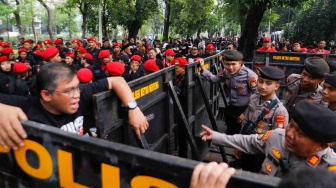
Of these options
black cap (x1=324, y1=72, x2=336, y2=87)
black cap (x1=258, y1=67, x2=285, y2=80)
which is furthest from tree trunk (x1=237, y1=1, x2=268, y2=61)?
black cap (x1=324, y1=72, x2=336, y2=87)

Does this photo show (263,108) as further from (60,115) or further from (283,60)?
(283,60)

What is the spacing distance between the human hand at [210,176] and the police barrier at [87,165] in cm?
2

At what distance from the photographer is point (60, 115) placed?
7.03 feet

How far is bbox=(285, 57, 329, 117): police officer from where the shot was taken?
3.30 metres

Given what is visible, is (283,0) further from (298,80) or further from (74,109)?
(74,109)

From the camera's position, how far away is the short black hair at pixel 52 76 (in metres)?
2.01

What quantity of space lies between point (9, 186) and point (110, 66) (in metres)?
2.84

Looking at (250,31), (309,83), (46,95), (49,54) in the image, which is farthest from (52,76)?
(250,31)

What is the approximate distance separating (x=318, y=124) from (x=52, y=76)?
1816mm

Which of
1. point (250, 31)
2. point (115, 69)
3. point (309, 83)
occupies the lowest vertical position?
point (309, 83)

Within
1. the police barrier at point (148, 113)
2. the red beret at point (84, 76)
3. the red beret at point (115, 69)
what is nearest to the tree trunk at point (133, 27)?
the red beret at point (115, 69)

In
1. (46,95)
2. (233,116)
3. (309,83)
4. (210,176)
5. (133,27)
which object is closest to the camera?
(210,176)

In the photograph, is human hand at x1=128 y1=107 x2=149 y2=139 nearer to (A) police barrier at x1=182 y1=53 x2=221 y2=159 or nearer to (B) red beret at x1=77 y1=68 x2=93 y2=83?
(A) police barrier at x1=182 y1=53 x2=221 y2=159

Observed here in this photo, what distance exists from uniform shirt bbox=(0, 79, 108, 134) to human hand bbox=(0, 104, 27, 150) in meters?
0.73
